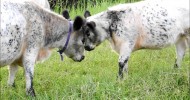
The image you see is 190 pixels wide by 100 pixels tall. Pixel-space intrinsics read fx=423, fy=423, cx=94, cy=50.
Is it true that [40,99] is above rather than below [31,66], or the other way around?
below

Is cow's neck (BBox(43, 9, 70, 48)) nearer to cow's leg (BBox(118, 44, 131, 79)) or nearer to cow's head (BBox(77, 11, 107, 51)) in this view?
cow's head (BBox(77, 11, 107, 51))

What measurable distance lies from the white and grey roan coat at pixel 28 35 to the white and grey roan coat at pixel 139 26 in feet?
1.57

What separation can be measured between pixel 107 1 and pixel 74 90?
7.08 m

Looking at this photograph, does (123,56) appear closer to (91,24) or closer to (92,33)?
(92,33)

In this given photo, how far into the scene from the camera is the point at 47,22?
6.28 metres

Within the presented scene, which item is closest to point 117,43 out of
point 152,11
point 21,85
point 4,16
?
point 152,11

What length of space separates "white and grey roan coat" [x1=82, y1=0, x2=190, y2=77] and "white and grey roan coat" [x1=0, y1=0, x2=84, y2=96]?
1.57 feet

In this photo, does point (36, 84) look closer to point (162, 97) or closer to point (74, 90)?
point (74, 90)

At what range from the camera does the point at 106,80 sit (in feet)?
21.8

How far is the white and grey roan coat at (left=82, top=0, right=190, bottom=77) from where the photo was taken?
694cm

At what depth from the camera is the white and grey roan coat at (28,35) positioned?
18.5ft

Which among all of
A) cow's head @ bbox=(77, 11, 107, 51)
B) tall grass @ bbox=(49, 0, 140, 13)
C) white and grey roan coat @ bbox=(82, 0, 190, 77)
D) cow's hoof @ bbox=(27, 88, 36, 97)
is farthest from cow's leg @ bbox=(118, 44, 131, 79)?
tall grass @ bbox=(49, 0, 140, 13)

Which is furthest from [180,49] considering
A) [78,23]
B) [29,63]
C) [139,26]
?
[29,63]

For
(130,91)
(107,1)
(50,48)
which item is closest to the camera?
(130,91)
